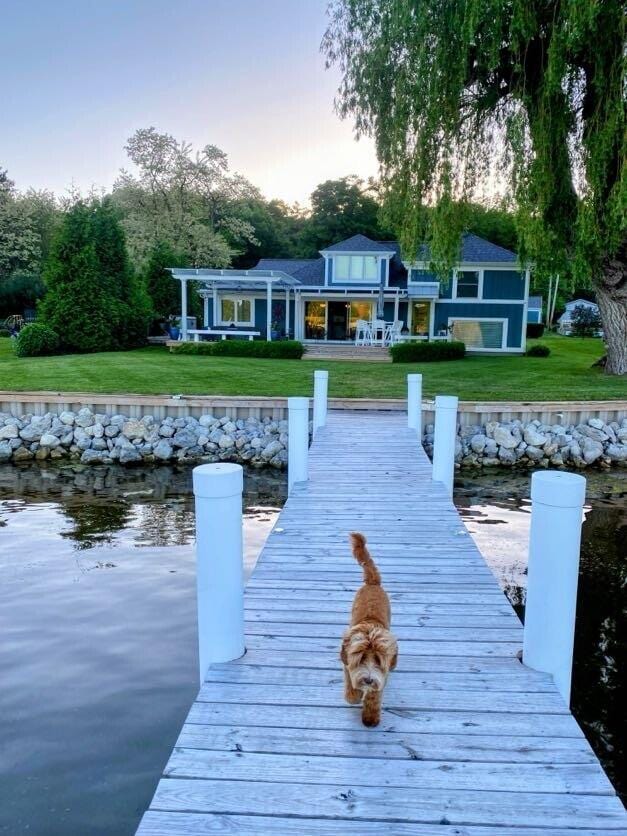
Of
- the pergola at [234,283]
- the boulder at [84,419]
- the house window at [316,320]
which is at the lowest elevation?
the boulder at [84,419]

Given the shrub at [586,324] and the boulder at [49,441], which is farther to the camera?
the shrub at [586,324]

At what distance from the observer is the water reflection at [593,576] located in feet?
13.5

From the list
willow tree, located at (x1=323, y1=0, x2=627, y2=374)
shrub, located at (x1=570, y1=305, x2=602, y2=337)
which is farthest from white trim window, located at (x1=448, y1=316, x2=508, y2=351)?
shrub, located at (x1=570, y1=305, x2=602, y2=337)

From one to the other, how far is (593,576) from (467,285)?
2232cm

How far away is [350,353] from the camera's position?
2317 cm

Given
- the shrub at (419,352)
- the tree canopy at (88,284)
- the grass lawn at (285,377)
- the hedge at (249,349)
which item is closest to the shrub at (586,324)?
the grass lawn at (285,377)

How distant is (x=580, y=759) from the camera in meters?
2.39

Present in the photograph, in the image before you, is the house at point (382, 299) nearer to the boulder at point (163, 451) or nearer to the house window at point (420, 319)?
the house window at point (420, 319)

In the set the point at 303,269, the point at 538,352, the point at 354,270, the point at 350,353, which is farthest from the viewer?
the point at 303,269

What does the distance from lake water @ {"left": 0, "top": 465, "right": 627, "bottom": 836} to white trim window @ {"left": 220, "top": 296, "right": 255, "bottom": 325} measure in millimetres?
19483

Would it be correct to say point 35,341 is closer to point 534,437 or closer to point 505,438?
point 505,438

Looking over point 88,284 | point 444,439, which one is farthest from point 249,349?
point 444,439

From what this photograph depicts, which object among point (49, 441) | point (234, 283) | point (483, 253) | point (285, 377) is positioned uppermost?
point (483, 253)

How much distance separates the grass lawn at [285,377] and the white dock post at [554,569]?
32.6 ft
